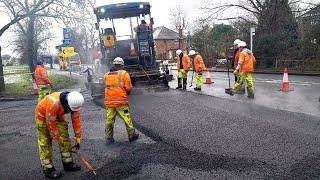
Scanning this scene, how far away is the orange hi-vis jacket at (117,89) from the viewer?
688 cm

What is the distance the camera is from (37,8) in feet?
63.9

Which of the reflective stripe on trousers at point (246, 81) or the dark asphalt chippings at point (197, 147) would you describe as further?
the reflective stripe on trousers at point (246, 81)

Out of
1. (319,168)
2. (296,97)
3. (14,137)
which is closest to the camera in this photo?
(319,168)

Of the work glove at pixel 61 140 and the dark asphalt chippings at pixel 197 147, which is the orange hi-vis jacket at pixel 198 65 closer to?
the dark asphalt chippings at pixel 197 147

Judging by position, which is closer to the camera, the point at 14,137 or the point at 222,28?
the point at 14,137

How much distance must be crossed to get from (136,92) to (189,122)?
17.7ft

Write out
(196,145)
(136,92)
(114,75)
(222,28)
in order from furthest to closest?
(222,28)
(136,92)
(114,75)
(196,145)

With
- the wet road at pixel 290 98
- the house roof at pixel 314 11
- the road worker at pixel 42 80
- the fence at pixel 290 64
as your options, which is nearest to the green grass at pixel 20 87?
the road worker at pixel 42 80

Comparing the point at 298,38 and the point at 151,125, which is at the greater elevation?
the point at 298,38

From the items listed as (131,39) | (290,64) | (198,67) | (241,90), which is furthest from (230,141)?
(290,64)

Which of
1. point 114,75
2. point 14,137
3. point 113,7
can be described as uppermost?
point 113,7

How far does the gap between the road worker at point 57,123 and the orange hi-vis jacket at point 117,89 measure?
1571 mm

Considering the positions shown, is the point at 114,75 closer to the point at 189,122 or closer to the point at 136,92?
the point at 189,122

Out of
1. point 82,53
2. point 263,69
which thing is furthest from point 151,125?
point 82,53
